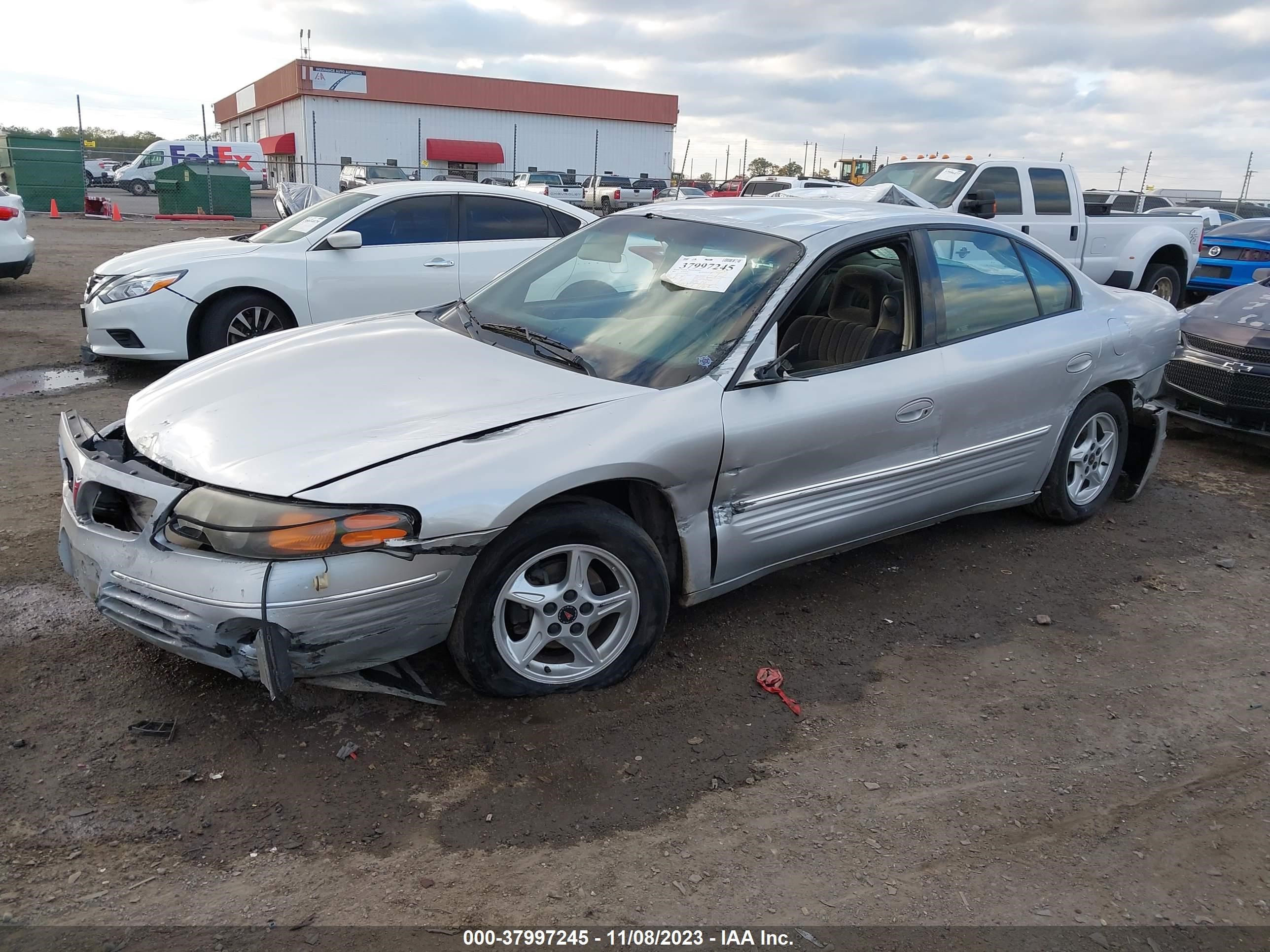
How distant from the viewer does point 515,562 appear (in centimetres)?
A: 294

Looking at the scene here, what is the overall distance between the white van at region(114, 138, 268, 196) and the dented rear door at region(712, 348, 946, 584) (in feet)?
117

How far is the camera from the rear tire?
37.7 ft

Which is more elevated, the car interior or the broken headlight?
the car interior

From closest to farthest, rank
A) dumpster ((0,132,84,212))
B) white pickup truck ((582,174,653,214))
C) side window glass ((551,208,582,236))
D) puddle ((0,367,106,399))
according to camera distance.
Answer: puddle ((0,367,106,399))
side window glass ((551,208,582,236))
dumpster ((0,132,84,212))
white pickup truck ((582,174,653,214))

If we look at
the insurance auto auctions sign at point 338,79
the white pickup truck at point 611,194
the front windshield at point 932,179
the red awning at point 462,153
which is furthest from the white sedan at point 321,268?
the insurance auto auctions sign at point 338,79

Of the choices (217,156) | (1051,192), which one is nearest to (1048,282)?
(1051,192)

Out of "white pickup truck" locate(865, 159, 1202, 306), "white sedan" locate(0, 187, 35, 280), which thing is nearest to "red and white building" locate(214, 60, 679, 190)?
"white sedan" locate(0, 187, 35, 280)

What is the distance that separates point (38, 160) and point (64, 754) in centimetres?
2774

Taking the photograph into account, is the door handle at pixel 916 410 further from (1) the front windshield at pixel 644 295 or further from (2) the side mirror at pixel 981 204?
(2) the side mirror at pixel 981 204

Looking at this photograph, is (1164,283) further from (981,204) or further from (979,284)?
(979,284)

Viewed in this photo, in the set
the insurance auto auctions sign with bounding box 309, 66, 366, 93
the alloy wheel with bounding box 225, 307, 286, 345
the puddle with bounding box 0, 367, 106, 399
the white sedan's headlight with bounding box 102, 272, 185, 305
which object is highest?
the insurance auto auctions sign with bounding box 309, 66, 366, 93

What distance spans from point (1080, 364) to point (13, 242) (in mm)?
10810

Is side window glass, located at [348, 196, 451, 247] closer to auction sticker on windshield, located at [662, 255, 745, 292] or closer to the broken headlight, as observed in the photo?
auction sticker on windshield, located at [662, 255, 745, 292]

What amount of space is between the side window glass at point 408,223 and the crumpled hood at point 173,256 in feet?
2.70
